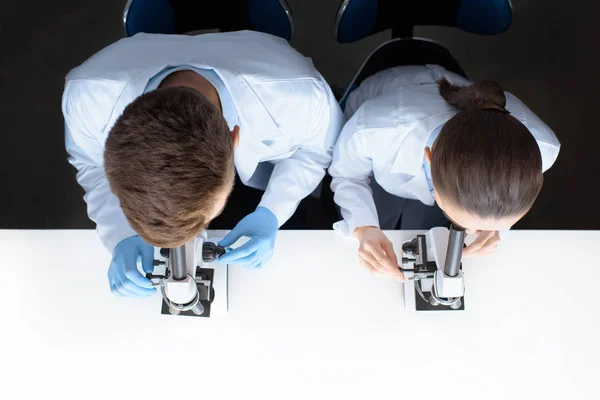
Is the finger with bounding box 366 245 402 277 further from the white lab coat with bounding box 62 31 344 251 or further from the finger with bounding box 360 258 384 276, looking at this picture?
the white lab coat with bounding box 62 31 344 251

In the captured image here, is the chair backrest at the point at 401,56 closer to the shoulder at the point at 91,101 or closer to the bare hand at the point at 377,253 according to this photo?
the bare hand at the point at 377,253

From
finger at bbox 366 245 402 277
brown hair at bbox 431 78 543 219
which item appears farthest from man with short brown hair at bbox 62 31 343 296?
brown hair at bbox 431 78 543 219

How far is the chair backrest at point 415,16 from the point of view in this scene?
127cm

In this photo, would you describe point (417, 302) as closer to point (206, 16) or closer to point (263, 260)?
point (263, 260)

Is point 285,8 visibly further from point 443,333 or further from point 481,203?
point 443,333

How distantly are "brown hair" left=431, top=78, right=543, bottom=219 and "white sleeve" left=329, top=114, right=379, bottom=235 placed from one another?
9.5 inches

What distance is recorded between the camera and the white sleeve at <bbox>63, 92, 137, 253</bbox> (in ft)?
3.47

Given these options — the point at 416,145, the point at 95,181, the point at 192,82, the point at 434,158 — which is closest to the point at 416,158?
the point at 416,145

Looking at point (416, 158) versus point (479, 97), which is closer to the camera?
point (479, 97)

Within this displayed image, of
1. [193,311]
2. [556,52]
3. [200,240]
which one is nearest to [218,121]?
[200,240]

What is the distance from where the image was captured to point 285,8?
50.9 inches

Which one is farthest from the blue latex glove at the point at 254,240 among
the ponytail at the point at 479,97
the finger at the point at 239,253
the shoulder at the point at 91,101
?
the ponytail at the point at 479,97

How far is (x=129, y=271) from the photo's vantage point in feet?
3.29

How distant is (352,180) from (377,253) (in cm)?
25
